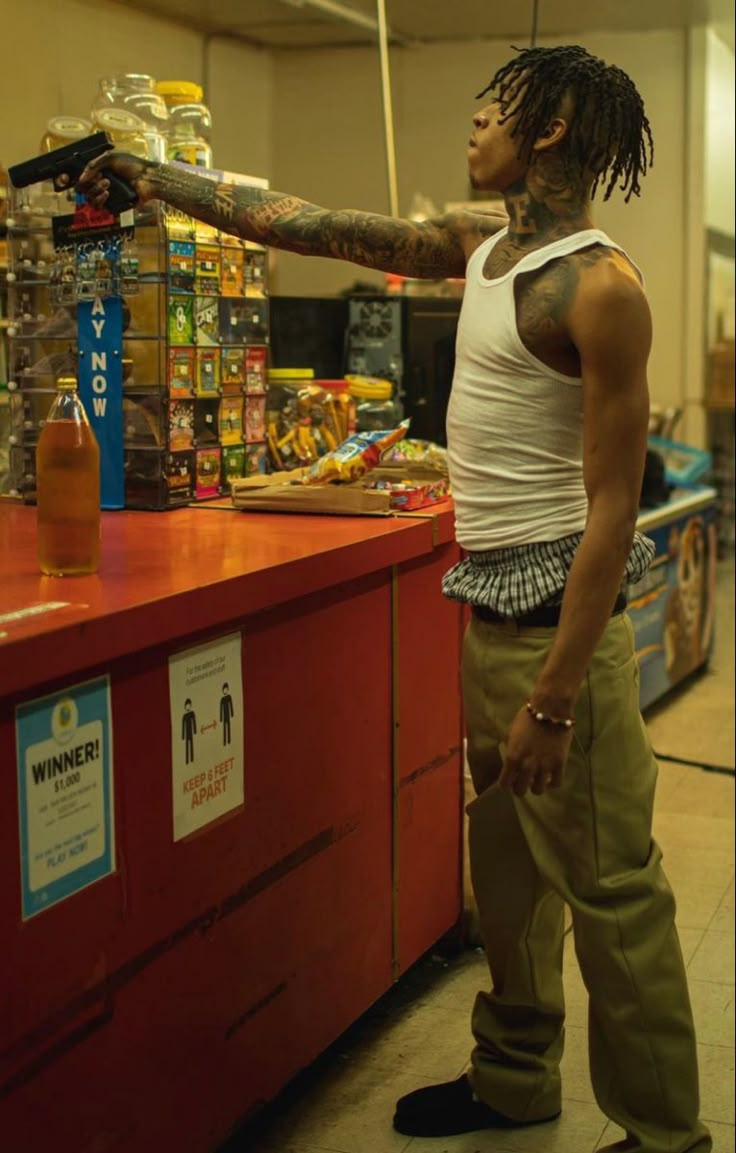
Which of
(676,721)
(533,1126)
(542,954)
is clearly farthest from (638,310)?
(676,721)

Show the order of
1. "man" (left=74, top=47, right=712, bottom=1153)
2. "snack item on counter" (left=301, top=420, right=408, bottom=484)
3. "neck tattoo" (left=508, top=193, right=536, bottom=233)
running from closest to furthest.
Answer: "man" (left=74, top=47, right=712, bottom=1153) → "neck tattoo" (left=508, top=193, right=536, bottom=233) → "snack item on counter" (left=301, top=420, right=408, bottom=484)

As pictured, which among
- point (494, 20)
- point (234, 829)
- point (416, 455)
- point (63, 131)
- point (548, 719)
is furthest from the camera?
point (494, 20)

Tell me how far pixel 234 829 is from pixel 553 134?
1.10 metres

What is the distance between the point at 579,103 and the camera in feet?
6.29

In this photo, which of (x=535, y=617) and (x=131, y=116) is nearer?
(x=535, y=617)

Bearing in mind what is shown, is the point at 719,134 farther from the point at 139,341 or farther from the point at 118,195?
the point at 118,195

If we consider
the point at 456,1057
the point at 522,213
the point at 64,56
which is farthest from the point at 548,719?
the point at 64,56

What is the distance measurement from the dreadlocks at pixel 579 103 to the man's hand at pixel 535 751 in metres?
0.76

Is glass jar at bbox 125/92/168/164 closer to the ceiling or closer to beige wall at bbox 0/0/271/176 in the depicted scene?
beige wall at bbox 0/0/271/176

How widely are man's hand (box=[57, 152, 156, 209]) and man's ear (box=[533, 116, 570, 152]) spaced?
2.30 ft

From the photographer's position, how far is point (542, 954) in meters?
2.31

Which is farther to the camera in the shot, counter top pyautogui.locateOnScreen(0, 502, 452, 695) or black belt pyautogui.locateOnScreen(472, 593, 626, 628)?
black belt pyautogui.locateOnScreen(472, 593, 626, 628)

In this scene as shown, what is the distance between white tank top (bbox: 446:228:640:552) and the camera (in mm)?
1907

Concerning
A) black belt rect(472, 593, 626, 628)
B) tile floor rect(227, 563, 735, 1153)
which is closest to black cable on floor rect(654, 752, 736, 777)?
tile floor rect(227, 563, 735, 1153)
